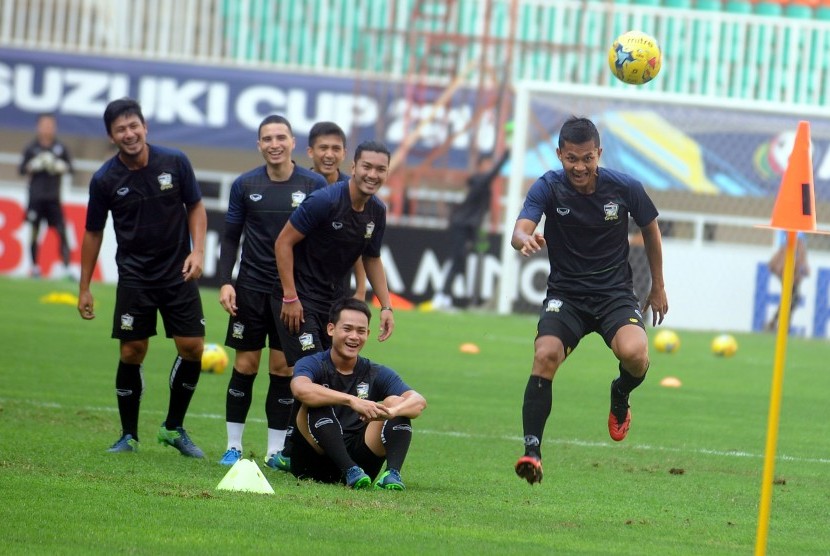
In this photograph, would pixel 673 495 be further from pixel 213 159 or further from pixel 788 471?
pixel 213 159

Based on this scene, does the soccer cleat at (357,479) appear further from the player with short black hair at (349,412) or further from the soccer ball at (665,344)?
the soccer ball at (665,344)

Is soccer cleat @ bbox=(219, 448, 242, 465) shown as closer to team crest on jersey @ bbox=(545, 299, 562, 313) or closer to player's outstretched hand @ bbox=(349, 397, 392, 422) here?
player's outstretched hand @ bbox=(349, 397, 392, 422)

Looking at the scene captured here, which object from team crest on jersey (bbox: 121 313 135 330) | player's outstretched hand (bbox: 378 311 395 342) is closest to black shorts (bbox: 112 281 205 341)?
team crest on jersey (bbox: 121 313 135 330)

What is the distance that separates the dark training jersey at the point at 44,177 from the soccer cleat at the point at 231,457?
45.5 feet

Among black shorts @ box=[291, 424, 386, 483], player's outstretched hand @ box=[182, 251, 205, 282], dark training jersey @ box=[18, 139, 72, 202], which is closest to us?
black shorts @ box=[291, 424, 386, 483]

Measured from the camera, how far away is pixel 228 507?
22.1ft

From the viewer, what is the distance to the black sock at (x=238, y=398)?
8867mm

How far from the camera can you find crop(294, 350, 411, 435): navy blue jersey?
7777 millimetres

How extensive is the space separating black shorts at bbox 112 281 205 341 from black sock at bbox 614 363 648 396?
2.46m

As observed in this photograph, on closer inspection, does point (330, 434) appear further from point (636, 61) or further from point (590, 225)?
point (636, 61)

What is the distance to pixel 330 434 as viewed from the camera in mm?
7617

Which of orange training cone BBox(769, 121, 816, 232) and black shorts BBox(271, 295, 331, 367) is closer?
orange training cone BBox(769, 121, 816, 232)

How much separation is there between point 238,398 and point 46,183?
1371cm

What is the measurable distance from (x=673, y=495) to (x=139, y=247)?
11.1 ft
